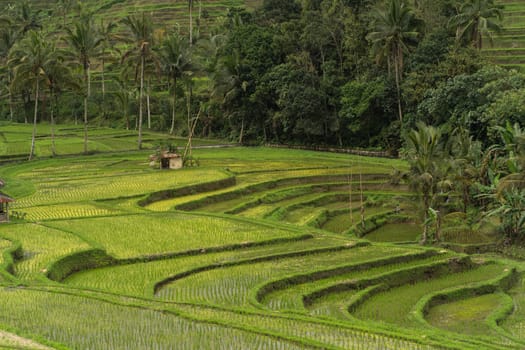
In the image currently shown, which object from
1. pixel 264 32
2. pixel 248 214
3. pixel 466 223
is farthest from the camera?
pixel 264 32

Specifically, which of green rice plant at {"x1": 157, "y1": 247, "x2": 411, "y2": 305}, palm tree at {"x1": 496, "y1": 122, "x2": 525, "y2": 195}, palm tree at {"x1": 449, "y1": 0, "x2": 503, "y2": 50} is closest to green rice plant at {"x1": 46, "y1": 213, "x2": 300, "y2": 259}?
green rice plant at {"x1": 157, "y1": 247, "x2": 411, "y2": 305}

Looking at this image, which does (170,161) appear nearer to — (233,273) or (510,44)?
(233,273)

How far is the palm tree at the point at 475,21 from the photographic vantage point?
34.3 m

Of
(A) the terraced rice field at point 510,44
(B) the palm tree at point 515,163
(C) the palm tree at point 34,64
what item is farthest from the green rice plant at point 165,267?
(A) the terraced rice field at point 510,44

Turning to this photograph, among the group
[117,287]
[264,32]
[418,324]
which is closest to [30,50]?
[264,32]

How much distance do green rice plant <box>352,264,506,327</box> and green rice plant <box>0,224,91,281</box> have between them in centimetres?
680

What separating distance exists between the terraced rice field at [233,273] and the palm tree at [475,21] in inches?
377

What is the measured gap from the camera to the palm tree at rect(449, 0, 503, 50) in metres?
34.3

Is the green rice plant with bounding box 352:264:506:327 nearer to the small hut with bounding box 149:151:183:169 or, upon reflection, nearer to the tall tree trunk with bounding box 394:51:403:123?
the small hut with bounding box 149:151:183:169

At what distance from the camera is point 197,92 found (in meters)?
50.3

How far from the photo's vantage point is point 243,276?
1673cm

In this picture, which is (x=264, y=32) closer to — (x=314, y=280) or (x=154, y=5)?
(x=314, y=280)

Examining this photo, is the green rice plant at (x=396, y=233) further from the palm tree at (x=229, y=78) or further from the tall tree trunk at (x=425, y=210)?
the palm tree at (x=229, y=78)

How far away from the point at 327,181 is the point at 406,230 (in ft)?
22.0
